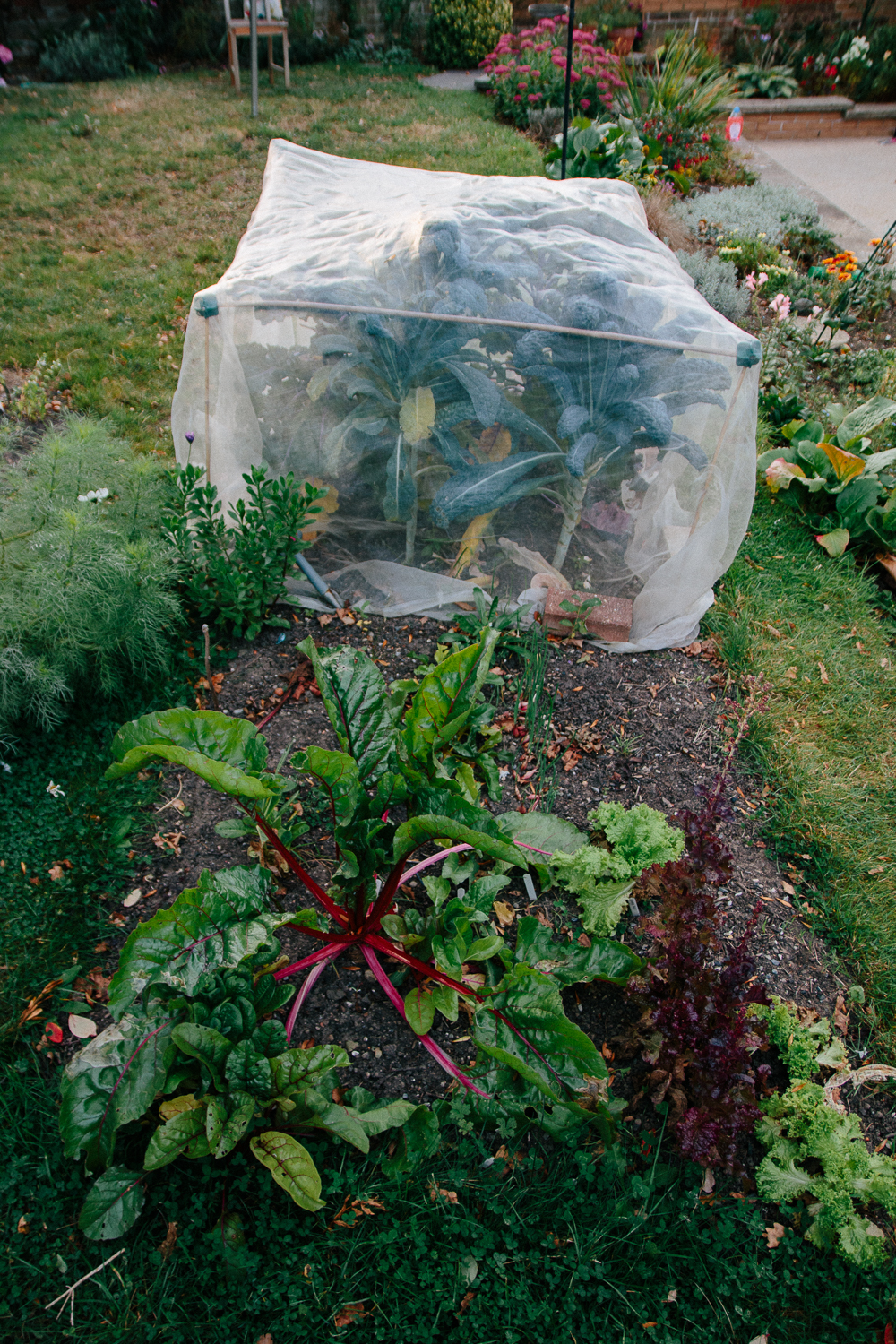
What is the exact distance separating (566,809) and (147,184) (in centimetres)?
654

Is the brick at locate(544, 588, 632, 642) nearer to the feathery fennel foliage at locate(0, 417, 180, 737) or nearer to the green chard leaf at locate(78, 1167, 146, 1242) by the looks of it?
the feathery fennel foliage at locate(0, 417, 180, 737)

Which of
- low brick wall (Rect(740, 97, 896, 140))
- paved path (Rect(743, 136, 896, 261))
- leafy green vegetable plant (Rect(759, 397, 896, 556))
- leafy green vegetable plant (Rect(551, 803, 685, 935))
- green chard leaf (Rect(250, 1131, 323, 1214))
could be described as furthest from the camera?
low brick wall (Rect(740, 97, 896, 140))

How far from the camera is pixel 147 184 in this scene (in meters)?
6.38

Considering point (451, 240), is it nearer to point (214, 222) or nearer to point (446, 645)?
point (446, 645)

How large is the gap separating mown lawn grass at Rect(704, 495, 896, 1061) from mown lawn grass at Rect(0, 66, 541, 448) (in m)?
3.13

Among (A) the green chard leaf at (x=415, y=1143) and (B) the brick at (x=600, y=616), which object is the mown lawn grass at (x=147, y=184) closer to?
(B) the brick at (x=600, y=616)

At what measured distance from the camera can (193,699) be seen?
9.41 feet

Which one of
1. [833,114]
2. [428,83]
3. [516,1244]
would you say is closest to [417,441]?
[516,1244]

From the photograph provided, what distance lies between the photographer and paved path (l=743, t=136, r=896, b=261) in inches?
271

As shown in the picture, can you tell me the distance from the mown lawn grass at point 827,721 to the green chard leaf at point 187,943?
182 cm

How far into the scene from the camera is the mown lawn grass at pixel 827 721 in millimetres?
2508

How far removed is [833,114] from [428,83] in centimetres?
501

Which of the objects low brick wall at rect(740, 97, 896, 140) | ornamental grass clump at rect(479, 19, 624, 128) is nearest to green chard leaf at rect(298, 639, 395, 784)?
ornamental grass clump at rect(479, 19, 624, 128)

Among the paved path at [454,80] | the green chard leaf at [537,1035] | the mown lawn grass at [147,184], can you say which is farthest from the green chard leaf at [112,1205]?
the paved path at [454,80]
